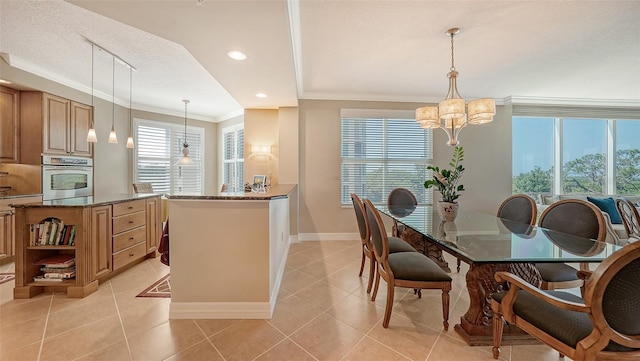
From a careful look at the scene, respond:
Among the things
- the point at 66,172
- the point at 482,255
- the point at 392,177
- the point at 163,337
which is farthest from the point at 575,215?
the point at 66,172

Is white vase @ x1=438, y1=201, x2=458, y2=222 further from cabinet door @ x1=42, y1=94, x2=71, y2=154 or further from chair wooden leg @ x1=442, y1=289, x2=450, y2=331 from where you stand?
cabinet door @ x1=42, y1=94, x2=71, y2=154

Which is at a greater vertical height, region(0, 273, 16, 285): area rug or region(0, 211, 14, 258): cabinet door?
region(0, 211, 14, 258): cabinet door

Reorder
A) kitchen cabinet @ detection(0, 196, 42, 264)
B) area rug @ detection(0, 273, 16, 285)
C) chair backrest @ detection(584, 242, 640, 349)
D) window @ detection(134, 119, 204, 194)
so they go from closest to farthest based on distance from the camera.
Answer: chair backrest @ detection(584, 242, 640, 349), area rug @ detection(0, 273, 16, 285), kitchen cabinet @ detection(0, 196, 42, 264), window @ detection(134, 119, 204, 194)

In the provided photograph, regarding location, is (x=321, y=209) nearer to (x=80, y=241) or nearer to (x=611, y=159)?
(x=80, y=241)

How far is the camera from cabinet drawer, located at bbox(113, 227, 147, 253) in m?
2.70

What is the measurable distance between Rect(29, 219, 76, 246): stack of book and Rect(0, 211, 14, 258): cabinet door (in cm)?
143

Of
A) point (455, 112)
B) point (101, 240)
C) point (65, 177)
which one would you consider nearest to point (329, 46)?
point (455, 112)

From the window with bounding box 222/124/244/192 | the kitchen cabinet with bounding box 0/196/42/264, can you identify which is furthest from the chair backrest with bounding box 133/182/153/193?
the window with bounding box 222/124/244/192

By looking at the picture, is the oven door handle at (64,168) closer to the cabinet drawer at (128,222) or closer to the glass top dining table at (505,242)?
the cabinet drawer at (128,222)

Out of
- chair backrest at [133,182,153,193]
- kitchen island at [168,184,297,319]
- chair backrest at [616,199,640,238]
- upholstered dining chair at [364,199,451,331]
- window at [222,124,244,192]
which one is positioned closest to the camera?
upholstered dining chair at [364,199,451,331]

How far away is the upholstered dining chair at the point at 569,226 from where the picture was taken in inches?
73.1

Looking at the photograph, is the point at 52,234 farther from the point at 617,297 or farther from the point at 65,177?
the point at 617,297

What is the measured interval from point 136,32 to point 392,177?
13.7 ft

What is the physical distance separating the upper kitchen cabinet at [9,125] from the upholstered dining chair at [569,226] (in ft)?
20.3
